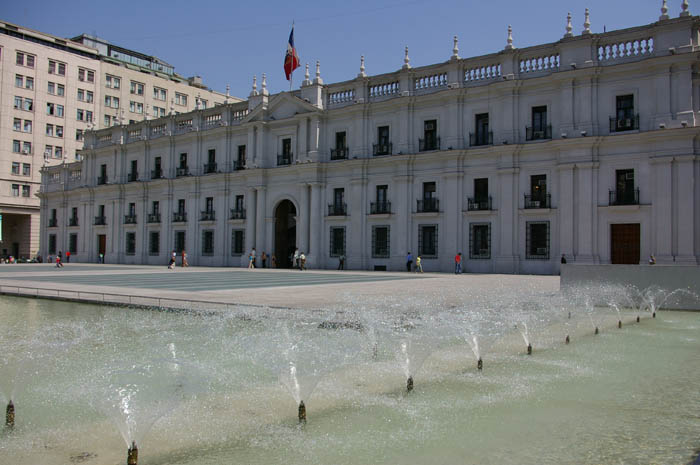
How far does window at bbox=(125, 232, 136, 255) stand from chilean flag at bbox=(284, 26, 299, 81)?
21.0 metres

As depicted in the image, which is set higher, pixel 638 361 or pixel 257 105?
pixel 257 105

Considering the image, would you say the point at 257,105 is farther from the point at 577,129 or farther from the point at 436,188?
the point at 577,129

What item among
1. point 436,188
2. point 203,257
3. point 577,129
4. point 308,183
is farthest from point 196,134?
point 577,129

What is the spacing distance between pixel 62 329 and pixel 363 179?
2714cm

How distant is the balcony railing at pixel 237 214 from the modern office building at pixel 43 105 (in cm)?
1791

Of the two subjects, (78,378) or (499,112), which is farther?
(499,112)

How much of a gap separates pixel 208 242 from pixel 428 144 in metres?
19.7

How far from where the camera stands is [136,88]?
69.5 metres

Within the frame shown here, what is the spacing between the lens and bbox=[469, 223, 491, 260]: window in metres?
31.7

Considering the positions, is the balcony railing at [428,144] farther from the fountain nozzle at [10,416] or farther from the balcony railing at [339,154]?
the fountain nozzle at [10,416]

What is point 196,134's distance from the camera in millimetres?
44812

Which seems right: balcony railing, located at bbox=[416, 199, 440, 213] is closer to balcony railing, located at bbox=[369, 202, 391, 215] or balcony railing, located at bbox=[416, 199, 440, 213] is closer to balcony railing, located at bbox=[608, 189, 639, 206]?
balcony railing, located at bbox=[369, 202, 391, 215]

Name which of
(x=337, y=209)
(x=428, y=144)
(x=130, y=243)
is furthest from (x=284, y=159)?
(x=130, y=243)

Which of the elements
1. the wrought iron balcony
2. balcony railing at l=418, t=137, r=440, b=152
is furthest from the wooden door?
the wrought iron balcony
